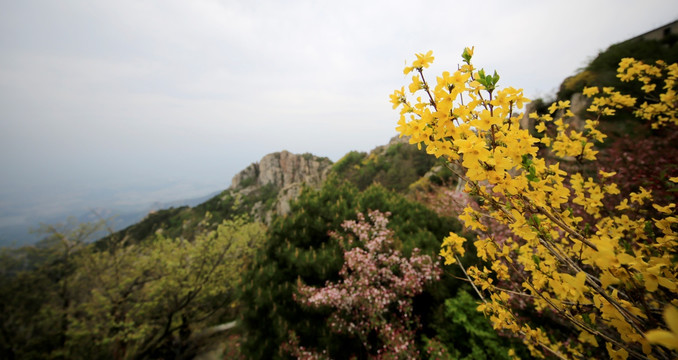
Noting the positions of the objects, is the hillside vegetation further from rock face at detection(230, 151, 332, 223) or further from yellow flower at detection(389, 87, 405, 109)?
rock face at detection(230, 151, 332, 223)

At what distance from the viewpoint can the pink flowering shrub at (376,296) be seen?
409cm

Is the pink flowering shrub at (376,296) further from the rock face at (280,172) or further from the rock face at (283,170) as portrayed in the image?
the rock face at (283,170)

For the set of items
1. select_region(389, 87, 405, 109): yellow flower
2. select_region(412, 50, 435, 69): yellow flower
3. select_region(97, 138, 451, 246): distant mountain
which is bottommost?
select_region(97, 138, 451, 246): distant mountain

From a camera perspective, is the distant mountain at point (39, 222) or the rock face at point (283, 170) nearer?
the distant mountain at point (39, 222)

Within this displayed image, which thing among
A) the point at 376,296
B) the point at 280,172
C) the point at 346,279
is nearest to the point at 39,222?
the point at 346,279

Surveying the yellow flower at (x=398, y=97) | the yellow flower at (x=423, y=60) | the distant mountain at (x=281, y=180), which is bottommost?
the distant mountain at (x=281, y=180)

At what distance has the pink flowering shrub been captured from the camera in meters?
4.09

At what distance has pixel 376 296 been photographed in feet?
14.2

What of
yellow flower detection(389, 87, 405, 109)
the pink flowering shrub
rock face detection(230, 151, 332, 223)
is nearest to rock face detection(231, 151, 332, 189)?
rock face detection(230, 151, 332, 223)

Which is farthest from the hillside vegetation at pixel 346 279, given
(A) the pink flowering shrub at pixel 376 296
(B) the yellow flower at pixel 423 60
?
(B) the yellow flower at pixel 423 60

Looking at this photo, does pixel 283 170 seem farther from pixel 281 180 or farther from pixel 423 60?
pixel 423 60

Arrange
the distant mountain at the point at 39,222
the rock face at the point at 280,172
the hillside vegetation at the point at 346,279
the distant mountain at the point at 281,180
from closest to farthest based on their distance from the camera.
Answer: the hillside vegetation at the point at 346,279 < the distant mountain at the point at 39,222 < the distant mountain at the point at 281,180 < the rock face at the point at 280,172

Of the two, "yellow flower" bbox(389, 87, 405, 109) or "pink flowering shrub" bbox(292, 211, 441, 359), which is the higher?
"yellow flower" bbox(389, 87, 405, 109)

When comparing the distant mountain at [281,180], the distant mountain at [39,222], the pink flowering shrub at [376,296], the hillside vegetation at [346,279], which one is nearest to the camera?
the hillside vegetation at [346,279]
